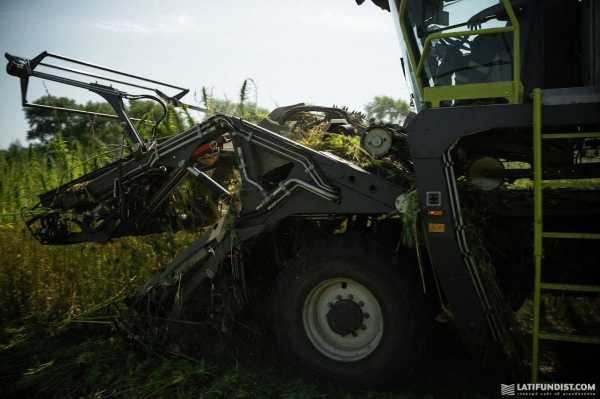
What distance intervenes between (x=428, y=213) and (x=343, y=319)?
0.97 m

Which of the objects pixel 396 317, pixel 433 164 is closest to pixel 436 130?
pixel 433 164

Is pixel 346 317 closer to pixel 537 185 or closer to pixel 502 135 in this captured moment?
pixel 537 185

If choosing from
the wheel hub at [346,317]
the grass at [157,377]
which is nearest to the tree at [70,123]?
the grass at [157,377]

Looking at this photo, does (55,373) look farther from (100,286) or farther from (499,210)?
(499,210)

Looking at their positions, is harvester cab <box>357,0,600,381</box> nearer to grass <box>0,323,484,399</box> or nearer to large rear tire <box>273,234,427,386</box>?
large rear tire <box>273,234,427,386</box>

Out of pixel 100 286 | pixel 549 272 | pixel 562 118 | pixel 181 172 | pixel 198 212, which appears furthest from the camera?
pixel 100 286

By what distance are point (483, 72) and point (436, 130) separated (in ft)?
2.54

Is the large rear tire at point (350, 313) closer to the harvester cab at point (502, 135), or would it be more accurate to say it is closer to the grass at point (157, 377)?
the grass at point (157, 377)

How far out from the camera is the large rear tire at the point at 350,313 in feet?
10.3

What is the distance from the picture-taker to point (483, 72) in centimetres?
338

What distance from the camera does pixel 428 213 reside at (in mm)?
2990

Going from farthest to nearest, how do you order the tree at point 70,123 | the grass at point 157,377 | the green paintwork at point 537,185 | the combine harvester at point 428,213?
the tree at point 70,123, the grass at point 157,377, the combine harvester at point 428,213, the green paintwork at point 537,185

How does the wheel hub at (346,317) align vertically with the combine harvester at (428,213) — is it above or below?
below

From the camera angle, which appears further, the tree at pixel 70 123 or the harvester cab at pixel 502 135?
the tree at pixel 70 123
